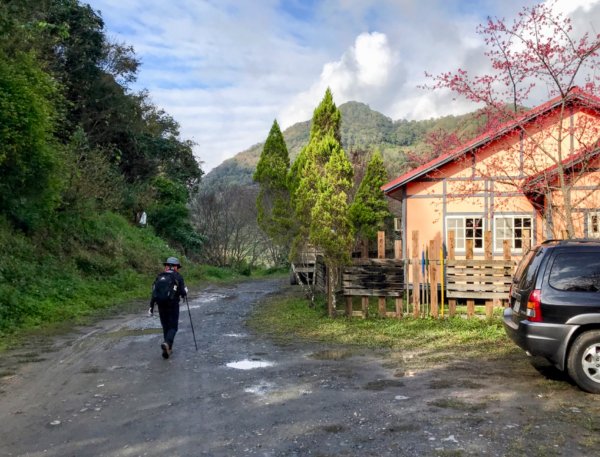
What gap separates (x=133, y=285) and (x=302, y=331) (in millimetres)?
11086

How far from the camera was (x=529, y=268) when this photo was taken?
7.18m

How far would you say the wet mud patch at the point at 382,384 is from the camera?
6.79 m

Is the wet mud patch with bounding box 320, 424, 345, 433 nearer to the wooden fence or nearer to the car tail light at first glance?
the car tail light

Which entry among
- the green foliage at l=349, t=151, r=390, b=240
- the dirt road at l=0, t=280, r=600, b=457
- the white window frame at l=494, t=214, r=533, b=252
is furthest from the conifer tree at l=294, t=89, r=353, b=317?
the green foliage at l=349, t=151, r=390, b=240

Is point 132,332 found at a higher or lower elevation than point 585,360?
lower

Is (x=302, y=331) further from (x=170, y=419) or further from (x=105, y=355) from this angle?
(x=170, y=419)

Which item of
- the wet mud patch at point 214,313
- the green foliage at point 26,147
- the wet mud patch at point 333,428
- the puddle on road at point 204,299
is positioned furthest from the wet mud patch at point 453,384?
the green foliage at point 26,147

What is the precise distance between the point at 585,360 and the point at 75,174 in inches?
722

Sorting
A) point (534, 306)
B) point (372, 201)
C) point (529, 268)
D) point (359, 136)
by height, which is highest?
point (359, 136)

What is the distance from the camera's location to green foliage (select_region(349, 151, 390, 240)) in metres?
28.0

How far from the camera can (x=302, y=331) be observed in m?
11.1

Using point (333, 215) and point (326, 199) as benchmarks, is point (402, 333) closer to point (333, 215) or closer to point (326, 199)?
point (333, 215)

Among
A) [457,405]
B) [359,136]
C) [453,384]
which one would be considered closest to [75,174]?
[453,384]

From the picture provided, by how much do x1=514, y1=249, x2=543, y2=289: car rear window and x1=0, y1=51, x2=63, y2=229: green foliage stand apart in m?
12.0
